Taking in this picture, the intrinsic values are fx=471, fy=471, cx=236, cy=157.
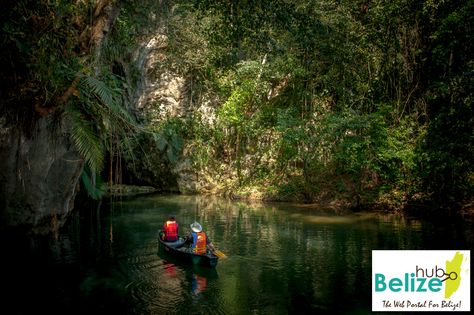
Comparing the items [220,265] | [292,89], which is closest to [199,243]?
[220,265]

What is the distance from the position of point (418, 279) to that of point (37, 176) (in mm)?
9560

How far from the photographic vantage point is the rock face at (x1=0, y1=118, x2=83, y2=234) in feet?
36.5

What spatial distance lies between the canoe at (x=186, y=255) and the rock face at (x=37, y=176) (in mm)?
3281

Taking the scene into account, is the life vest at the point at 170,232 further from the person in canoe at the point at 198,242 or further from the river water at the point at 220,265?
the person in canoe at the point at 198,242

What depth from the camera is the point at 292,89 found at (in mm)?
30328

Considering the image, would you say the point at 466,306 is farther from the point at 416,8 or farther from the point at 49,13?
the point at 416,8

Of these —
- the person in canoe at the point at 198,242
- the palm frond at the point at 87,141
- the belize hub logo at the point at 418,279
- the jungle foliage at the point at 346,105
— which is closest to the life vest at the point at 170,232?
the person in canoe at the point at 198,242

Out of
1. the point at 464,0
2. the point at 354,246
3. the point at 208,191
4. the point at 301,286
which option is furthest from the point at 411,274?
the point at 208,191

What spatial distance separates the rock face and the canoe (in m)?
3.28

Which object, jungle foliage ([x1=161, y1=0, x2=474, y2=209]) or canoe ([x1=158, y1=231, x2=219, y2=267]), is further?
jungle foliage ([x1=161, y1=0, x2=474, y2=209])

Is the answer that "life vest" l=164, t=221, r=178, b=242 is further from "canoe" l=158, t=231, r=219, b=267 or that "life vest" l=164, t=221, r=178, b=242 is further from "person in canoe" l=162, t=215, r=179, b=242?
"canoe" l=158, t=231, r=219, b=267

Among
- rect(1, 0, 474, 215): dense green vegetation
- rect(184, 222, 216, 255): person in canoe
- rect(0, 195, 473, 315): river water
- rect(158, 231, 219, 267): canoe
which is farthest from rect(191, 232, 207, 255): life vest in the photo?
rect(1, 0, 474, 215): dense green vegetation

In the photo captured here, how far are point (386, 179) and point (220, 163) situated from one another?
12190 millimetres

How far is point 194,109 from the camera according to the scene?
1278 inches
